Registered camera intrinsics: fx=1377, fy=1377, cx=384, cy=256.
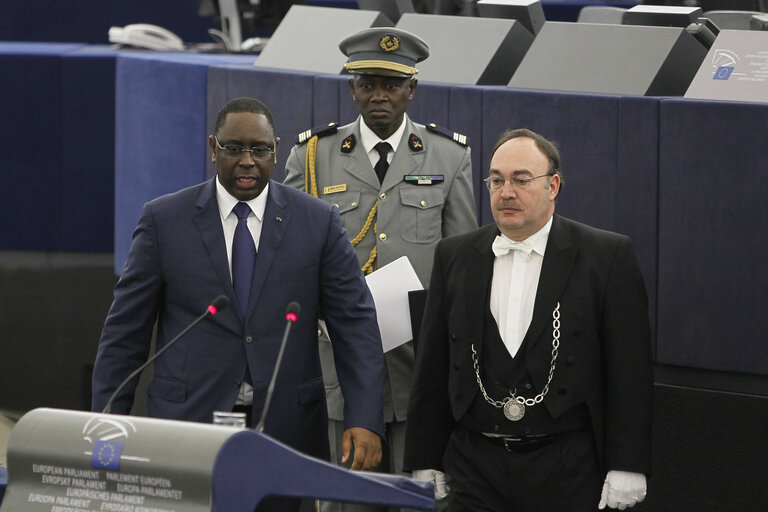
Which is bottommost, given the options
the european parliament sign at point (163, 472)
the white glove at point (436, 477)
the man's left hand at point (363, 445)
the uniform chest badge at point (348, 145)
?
the white glove at point (436, 477)

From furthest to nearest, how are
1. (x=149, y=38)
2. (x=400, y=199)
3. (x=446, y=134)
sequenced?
(x=149, y=38)
(x=446, y=134)
(x=400, y=199)

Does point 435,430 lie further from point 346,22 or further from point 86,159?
point 86,159

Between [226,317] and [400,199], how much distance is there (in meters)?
1.05

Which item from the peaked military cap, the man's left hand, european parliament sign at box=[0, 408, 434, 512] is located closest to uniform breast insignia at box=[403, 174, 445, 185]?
the peaked military cap

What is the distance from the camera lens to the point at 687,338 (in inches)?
183

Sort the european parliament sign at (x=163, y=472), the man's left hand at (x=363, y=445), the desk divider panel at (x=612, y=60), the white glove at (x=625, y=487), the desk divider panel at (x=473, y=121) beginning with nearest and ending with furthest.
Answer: the european parliament sign at (x=163, y=472)
the white glove at (x=625, y=487)
the man's left hand at (x=363, y=445)
the desk divider panel at (x=612, y=60)
the desk divider panel at (x=473, y=121)

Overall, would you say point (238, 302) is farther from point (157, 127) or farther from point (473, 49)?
point (157, 127)

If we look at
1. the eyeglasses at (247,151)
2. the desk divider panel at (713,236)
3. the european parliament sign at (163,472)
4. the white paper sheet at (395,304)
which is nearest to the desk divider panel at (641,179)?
the desk divider panel at (713,236)

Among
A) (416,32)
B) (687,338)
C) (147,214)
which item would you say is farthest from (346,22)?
(147,214)

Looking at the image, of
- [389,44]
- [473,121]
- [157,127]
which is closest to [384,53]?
[389,44]

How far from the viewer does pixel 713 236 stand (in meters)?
4.56

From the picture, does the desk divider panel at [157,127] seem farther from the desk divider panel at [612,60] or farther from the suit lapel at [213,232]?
the suit lapel at [213,232]

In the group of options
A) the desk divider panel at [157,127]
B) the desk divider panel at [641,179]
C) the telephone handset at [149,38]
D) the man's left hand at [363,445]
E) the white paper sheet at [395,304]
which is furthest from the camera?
the telephone handset at [149,38]

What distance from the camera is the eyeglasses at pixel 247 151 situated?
3.34 metres
